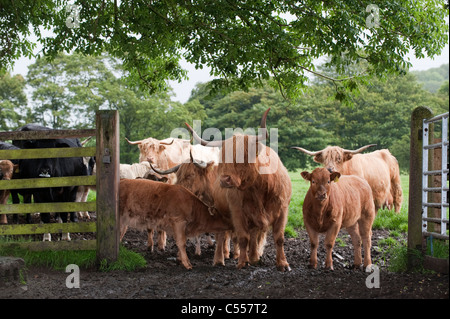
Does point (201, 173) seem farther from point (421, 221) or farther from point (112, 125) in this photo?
point (421, 221)

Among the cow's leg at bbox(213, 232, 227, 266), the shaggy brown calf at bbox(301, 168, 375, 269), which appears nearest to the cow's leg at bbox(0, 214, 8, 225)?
the cow's leg at bbox(213, 232, 227, 266)

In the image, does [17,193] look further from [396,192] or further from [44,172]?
[396,192]

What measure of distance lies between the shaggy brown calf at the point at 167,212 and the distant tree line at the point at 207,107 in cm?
1949

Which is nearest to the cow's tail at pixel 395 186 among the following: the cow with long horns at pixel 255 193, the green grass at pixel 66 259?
the cow with long horns at pixel 255 193

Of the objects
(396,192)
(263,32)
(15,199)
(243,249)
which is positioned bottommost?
(243,249)

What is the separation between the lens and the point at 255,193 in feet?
22.3

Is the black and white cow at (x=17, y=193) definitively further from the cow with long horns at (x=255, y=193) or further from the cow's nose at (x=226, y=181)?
the cow's nose at (x=226, y=181)

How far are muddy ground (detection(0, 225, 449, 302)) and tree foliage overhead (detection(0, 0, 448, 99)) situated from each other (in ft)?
12.8

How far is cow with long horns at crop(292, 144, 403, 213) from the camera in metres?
10.2

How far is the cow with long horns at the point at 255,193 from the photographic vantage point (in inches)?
256

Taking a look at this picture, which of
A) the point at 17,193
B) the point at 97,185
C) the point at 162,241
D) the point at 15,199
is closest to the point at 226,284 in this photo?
the point at 97,185

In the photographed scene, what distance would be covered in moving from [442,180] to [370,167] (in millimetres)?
7097

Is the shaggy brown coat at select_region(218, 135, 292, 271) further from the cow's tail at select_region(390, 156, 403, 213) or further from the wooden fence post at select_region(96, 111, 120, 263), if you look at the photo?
the cow's tail at select_region(390, 156, 403, 213)
